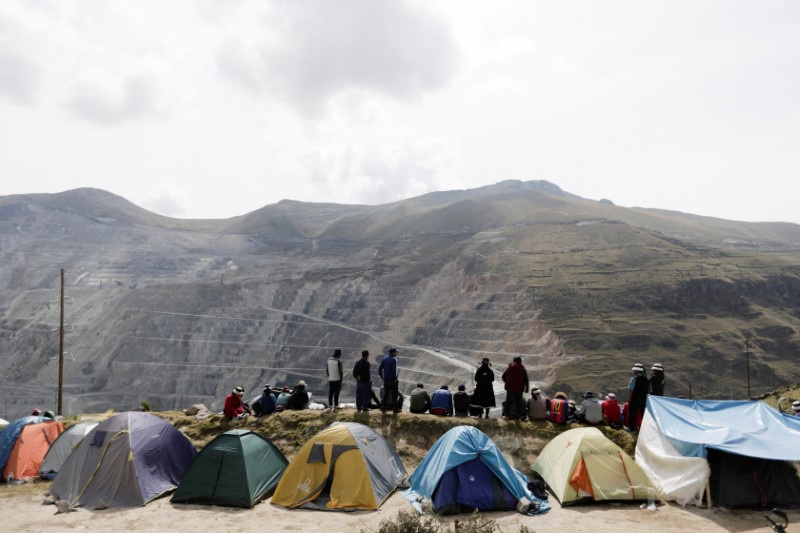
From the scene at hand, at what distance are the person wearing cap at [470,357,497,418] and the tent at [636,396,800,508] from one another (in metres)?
4.22

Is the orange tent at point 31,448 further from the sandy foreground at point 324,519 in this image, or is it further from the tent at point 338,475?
the tent at point 338,475

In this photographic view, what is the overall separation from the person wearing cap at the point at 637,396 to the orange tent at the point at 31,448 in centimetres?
1579

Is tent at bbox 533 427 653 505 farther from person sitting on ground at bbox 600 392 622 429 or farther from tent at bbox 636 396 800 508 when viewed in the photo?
person sitting on ground at bbox 600 392 622 429

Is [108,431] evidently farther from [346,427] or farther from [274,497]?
[346,427]

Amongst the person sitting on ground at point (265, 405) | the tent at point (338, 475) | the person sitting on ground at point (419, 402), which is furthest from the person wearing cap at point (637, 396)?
the person sitting on ground at point (265, 405)

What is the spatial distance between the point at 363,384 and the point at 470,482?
528cm

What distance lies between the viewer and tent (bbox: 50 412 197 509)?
12.7m

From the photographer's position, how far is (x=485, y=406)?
16.5 meters

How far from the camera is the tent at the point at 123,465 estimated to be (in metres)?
12.7

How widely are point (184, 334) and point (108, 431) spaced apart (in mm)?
92650

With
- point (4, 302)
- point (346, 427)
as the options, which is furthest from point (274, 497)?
point (4, 302)

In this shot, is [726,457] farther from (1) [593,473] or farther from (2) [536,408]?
(2) [536,408]

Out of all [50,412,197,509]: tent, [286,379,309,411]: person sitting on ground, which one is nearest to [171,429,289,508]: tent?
[50,412,197,509]: tent

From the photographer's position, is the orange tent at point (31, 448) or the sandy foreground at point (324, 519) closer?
the sandy foreground at point (324, 519)
